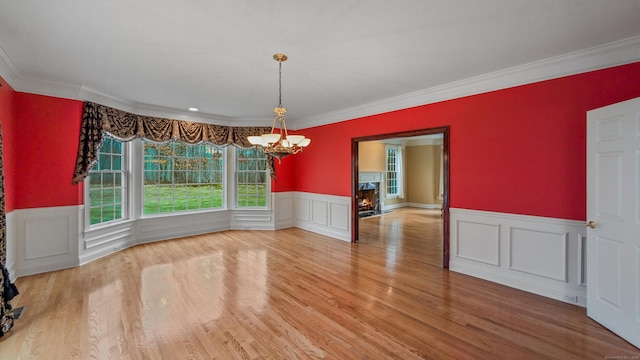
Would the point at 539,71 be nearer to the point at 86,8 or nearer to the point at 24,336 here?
the point at 86,8

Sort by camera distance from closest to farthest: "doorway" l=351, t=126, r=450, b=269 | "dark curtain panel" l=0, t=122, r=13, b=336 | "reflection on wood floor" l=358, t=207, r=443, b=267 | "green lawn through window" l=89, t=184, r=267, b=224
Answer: "dark curtain panel" l=0, t=122, r=13, b=336
"doorway" l=351, t=126, r=450, b=269
"reflection on wood floor" l=358, t=207, r=443, b=267
"green lawn through window" l=89, t=184, r=267, b=224

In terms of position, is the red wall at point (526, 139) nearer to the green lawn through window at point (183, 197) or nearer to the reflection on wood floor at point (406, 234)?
the reflection on wood floor at point (406, 234)

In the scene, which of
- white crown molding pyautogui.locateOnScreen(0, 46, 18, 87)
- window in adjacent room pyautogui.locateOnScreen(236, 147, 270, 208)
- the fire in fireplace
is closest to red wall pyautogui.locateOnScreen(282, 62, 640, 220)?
window in adjacent room pyautogui.locateOnScreen(236, 147, 270, 208)

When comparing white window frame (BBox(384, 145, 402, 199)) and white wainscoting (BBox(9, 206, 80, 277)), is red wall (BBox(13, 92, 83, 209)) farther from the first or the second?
white window frame (BBox(384, 145, 402, 199))

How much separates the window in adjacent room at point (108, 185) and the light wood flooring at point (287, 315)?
87cm

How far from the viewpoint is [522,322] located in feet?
8.42

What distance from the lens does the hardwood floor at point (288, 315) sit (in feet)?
7.11

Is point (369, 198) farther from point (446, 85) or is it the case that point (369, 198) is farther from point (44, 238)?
point (44, 238)

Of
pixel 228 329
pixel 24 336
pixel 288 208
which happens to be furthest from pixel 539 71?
pixel 24 336

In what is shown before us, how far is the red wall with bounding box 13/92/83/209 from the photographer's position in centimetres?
368

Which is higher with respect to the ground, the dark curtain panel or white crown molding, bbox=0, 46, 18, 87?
white crown molding, bbox=0, 46, 18, 87

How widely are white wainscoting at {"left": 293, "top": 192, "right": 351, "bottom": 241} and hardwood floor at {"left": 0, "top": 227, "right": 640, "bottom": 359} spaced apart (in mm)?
1458

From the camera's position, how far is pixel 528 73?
3240 millimetres

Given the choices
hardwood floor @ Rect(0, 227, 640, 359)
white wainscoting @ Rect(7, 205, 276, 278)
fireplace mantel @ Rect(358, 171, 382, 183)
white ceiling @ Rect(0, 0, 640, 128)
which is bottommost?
hardwood floor @ Rect(0, 227, 640, 359)
